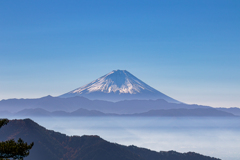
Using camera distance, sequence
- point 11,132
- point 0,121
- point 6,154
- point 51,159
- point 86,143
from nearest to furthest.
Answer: point 6,154
point 0,121
point 51,159
point 11,132
point 86,143

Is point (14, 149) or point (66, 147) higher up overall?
point (14, 149)

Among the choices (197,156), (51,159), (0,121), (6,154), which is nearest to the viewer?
(6,154)

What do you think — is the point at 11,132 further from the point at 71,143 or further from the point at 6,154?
the point at 6,154

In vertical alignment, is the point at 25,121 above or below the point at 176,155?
above

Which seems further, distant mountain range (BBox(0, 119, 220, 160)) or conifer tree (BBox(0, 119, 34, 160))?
distant mountain range (BBox(0, 119, 220, 160))

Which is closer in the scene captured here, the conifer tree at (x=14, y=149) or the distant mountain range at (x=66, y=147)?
the conifer tree at (x=14, y=149)

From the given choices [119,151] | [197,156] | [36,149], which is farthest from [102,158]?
[197,156]

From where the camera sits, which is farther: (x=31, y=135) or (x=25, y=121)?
(x=25, y=121)

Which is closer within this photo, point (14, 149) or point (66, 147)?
point (14, 149)
